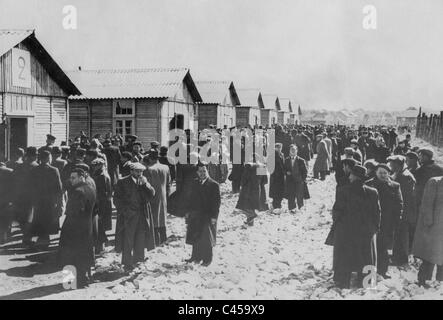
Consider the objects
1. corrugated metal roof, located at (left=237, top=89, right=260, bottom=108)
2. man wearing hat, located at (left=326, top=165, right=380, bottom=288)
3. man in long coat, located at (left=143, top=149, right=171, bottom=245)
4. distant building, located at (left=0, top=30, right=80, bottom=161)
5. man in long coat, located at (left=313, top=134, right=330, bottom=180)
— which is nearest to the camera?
man wearing hat, located at (left=326, top=165, right=380, bottom=288)

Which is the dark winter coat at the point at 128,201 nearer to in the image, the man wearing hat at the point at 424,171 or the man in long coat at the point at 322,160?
the man wearing hat at the point at 424,171

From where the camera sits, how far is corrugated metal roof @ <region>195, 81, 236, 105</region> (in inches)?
1332

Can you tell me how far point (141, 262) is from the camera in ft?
25.6

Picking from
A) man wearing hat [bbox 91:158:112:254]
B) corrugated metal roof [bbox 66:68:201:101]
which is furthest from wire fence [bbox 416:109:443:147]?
man wearing hat [bbox 91:158:112:254]

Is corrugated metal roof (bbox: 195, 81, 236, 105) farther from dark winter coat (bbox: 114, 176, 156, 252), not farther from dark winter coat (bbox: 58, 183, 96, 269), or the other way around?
dark winter coat (bbox: 58, 183, 96, 269)

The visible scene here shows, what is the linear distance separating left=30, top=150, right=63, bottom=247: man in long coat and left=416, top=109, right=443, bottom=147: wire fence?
27.2 metres

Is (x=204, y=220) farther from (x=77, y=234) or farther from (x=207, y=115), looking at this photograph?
(x=207, y=115)

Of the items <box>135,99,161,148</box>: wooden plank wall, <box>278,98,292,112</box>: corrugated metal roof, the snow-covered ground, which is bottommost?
the snow-covered ground

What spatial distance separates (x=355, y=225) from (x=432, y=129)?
31.8 meters

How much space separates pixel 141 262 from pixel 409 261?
5142mm

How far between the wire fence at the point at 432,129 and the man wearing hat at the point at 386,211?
24732mm

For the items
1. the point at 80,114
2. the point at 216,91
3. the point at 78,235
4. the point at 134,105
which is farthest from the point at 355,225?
the point at 216,91

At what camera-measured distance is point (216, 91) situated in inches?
1377
